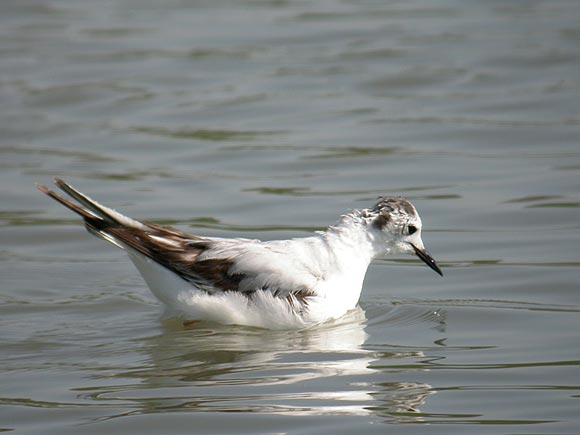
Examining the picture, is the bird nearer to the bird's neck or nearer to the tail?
the tail

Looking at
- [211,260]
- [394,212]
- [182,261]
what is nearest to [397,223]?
[394,212]

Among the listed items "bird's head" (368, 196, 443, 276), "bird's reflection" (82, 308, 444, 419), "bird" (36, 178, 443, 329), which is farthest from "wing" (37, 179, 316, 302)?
"bird's head" (368, 196, 443, 276)

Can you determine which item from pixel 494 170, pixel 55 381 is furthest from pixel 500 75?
pixel 55 381

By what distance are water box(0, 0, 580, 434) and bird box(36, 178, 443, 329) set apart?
21 cm

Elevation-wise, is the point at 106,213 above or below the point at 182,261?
above

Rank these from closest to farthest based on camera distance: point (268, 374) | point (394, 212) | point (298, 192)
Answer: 1. point (268, 374)
2. point (394, 212)
3. point (298, 192)

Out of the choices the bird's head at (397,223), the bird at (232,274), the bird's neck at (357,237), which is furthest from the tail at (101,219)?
the bird's head at (397,223)

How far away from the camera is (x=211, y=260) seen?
387 inches

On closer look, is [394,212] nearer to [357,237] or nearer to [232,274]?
[357,237]

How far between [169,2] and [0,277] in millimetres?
12955

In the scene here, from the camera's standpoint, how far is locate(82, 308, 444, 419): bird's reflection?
7.93 metres

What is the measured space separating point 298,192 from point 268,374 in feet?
18.5

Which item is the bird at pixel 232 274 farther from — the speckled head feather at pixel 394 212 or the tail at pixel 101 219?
the speckled head feather at pixel 394 212

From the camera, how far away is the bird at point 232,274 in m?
9.76
